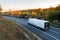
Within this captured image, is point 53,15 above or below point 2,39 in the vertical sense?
below

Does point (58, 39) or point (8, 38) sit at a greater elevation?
point (8, 38)

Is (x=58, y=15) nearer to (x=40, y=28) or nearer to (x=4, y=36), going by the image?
(x=40, y=28)

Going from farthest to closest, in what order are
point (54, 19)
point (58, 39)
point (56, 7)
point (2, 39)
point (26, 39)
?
point (56, 7), point (54, 19), point (58, 39), point (26, 39), point (2, 39)

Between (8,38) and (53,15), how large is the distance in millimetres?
53642

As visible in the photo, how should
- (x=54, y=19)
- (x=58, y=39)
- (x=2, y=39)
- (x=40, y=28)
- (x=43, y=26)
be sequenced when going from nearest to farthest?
(x=2, y=39) < (x=58, y=39) < (x=43, y=26) < (x=40, y=28) < (x=54, y=19)

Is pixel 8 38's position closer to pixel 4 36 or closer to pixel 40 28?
pixel 4 36

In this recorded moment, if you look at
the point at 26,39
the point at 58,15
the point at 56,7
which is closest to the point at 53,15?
the point at 58,15

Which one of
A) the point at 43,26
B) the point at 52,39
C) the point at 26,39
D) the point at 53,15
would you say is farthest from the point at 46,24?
the point at 53,15

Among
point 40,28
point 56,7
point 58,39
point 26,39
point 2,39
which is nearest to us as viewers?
point 2,39

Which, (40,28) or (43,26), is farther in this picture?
(40,28)

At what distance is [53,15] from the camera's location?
74.2m

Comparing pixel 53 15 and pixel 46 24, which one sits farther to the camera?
pixel 53 15

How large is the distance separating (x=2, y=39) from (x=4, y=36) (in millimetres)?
1231

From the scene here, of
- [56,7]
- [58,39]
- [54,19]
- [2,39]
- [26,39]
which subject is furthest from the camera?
[56,7]
